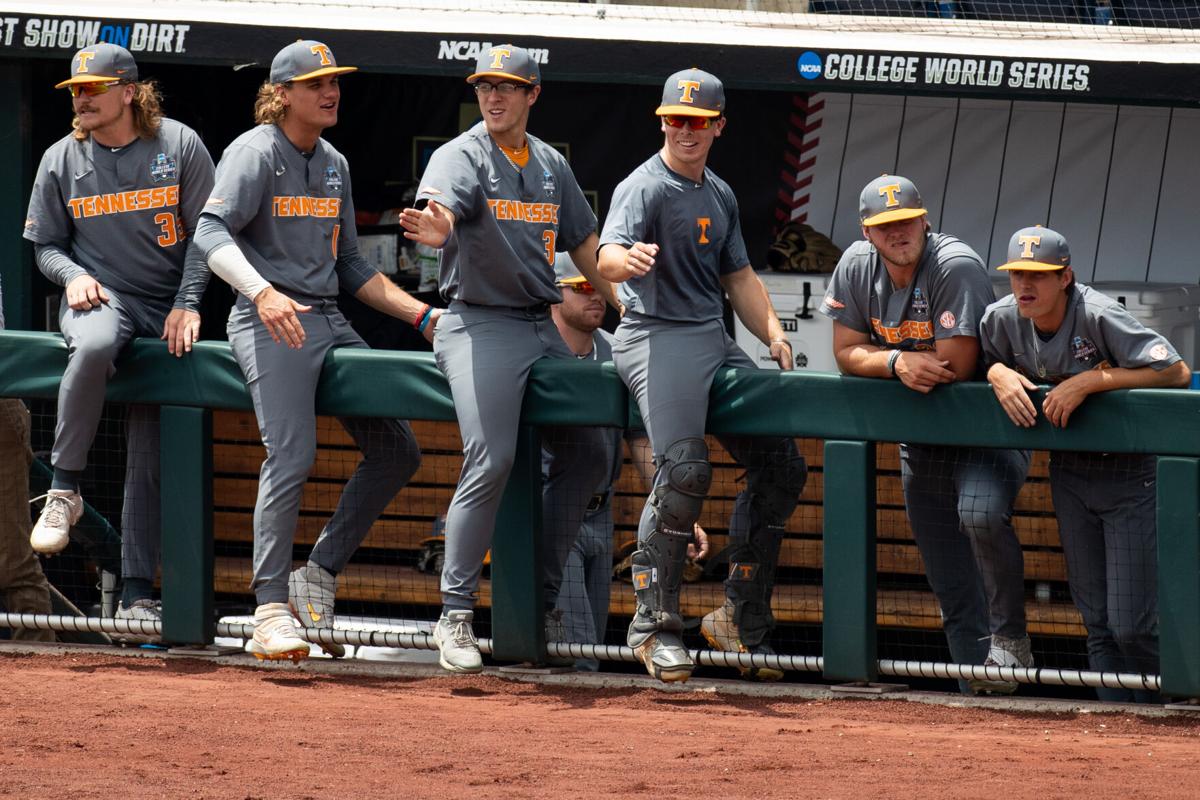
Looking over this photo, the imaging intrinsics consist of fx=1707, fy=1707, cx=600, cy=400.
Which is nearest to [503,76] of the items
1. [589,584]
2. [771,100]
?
[589,584]

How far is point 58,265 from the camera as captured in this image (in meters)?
5.75

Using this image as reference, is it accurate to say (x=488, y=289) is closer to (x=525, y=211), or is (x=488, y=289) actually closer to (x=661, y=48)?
(x=525, y=211)

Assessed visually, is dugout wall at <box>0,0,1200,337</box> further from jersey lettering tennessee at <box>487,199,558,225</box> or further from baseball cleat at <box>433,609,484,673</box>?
baseball cleat at <box>433,609,484,673</box>

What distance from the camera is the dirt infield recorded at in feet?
14.3

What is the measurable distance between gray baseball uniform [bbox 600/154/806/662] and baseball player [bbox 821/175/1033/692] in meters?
0.39

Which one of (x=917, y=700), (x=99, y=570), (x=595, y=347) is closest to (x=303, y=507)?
(x=99, y=570)

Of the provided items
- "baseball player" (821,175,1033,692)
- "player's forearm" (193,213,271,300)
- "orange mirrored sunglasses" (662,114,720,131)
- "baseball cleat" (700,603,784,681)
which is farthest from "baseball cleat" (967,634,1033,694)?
"player's forearm" (193,213,271,300)

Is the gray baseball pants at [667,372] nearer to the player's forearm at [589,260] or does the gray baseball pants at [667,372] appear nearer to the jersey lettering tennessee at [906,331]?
the player's forearm at [589,260]

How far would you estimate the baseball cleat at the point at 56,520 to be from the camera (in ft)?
18.2

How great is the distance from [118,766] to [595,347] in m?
2.55

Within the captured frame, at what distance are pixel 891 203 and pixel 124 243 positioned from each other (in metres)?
2.59

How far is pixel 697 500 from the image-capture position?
5.31m

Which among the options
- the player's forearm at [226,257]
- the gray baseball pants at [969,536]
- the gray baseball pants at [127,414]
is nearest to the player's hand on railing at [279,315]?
the player's forearm at [226,257]

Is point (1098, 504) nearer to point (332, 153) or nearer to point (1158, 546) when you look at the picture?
point (1158, 546)
